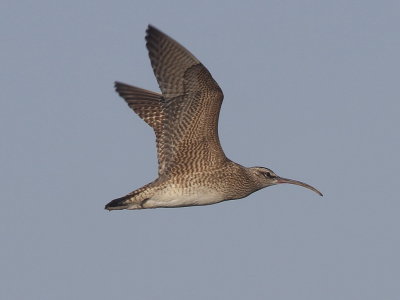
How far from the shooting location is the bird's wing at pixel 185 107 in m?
23.2

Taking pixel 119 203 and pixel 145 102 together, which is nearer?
pixel 119 203

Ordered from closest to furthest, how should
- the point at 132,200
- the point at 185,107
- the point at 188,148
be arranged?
the point at 185,107 → the point at 132,200 → the point at 188,148

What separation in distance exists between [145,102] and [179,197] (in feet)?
13.8

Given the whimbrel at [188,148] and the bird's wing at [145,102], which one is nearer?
the whimbrel at [188,148]

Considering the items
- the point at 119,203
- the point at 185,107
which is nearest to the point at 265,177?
the point at 185,107

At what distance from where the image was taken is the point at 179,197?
24953mm

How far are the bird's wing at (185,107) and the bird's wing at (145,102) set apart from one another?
2.08 metres

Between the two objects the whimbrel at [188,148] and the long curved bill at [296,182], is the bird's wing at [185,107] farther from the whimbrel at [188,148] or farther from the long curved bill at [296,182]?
the long curved bill at [296,182]

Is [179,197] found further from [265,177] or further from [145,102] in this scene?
[145,102]

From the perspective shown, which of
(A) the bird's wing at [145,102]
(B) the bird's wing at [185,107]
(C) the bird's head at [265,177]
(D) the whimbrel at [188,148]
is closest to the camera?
(B) the bird's wing at [185,107]

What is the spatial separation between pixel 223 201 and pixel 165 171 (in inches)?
Result: 63.2

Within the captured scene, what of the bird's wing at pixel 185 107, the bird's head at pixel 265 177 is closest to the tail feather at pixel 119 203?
the bird's wing at pixel 185 107

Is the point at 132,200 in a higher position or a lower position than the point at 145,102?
lower

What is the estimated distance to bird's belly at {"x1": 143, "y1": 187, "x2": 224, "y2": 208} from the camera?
2492 cm
